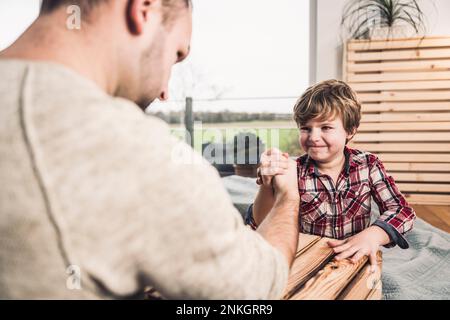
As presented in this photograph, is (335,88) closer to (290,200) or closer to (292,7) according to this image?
(290,200)

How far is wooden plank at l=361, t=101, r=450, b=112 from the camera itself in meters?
4.55

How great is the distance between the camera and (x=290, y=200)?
34.1 inches

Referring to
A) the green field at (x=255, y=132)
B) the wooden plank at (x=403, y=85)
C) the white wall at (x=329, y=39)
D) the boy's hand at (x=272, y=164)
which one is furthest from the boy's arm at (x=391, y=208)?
the white wall at (x=329, y=39)

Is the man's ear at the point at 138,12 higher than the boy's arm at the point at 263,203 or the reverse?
higher

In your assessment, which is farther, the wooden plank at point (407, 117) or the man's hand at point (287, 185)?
the wooden plank at point (407, 117)

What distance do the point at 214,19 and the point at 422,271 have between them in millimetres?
4175

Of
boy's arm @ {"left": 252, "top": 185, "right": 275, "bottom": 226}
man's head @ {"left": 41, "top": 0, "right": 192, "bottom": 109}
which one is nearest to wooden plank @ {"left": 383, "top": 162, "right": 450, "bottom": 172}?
boy's arm @ {"left": 252, "top": 185, "right": 275, "bottom": 226}

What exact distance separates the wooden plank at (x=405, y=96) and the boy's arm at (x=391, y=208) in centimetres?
317

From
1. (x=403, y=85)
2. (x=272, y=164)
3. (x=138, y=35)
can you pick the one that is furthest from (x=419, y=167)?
(x=138, y=35)

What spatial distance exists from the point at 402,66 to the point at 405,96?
326 millimetres

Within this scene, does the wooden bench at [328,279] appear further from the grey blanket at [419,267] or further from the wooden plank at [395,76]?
the wooden plank at [395,76]

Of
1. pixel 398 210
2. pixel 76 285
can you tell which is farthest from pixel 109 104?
pixel 398 210

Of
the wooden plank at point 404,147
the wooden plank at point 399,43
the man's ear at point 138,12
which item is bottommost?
the wooden plank at point 404,147

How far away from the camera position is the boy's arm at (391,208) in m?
1.29
